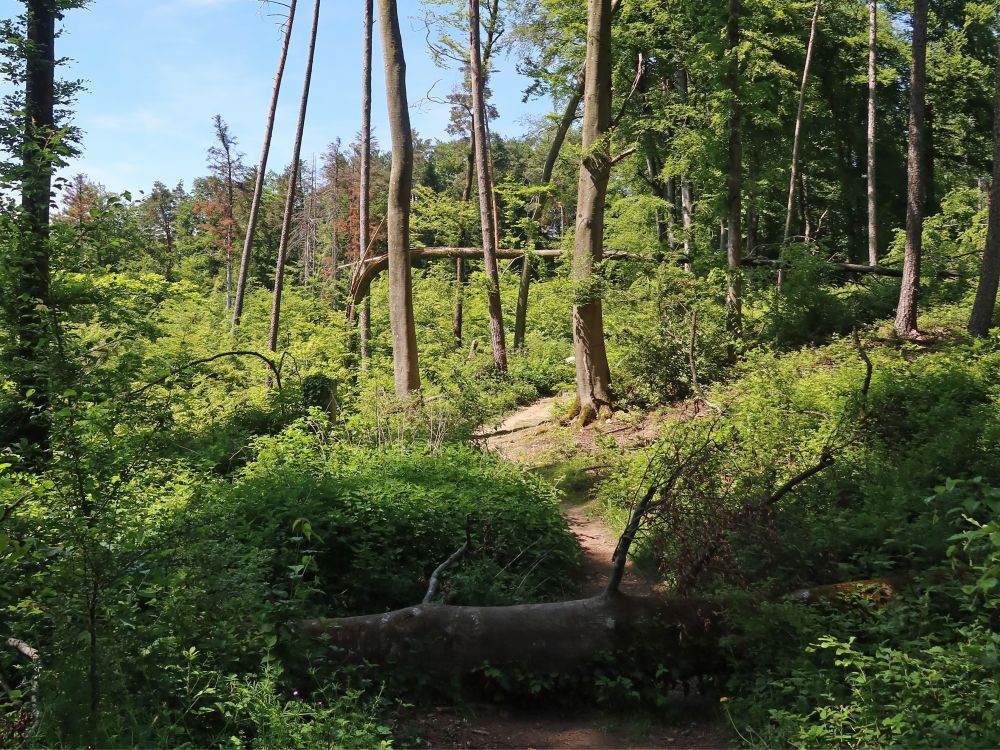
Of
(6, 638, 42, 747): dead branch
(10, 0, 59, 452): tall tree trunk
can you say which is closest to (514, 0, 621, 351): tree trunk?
(10, 0, 59, 452): tall tree trunk

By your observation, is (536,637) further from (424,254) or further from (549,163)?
(549,163)

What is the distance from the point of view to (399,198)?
13.3 meters

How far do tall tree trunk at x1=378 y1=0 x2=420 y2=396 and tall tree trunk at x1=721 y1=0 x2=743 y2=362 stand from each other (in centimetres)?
658

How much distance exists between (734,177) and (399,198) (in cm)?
713

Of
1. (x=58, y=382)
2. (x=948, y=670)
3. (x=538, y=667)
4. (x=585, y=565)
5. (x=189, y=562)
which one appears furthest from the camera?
(x=585, y=565)

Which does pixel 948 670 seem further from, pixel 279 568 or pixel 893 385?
pixel 893 385

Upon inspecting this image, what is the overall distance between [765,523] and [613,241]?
24317 mm

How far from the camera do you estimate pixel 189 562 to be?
4766 millimetres

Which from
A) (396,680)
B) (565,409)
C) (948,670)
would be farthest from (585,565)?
(565,409)

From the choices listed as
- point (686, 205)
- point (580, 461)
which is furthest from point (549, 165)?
point (580, 461)

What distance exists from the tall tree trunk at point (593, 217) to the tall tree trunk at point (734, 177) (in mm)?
3163

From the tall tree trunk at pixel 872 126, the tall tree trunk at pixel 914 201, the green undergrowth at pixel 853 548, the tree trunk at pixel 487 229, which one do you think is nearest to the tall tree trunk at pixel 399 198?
the tree trunk at pixel 487 229

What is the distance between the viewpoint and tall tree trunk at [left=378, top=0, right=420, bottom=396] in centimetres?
1312

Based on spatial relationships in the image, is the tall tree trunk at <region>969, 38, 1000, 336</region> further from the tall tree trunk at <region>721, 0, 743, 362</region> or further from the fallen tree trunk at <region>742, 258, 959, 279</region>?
the tall tree trunk at <region>721, 0, 743, 362</region>
